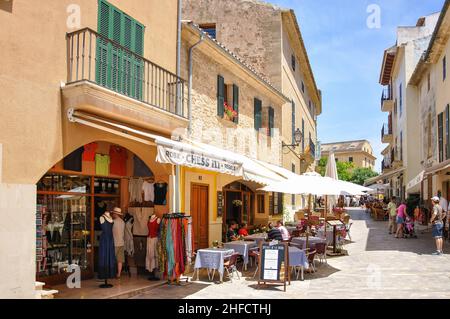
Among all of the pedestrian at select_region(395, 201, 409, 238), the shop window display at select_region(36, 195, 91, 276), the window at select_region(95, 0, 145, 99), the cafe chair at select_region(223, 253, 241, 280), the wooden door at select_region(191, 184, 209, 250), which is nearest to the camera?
the window at select_region(95, 0, 145, 99)

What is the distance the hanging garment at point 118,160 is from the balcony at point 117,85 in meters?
1.44

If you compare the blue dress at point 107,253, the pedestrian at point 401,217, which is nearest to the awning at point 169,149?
the blue dress at point 107,253

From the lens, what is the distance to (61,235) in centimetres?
1024

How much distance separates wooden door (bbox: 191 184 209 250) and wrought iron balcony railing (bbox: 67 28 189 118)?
3.07 metres

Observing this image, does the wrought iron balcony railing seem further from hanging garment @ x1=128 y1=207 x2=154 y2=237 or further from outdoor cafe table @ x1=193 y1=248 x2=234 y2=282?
outdoor cafe table @ x1=193 y1=248 x2=234 y2=282

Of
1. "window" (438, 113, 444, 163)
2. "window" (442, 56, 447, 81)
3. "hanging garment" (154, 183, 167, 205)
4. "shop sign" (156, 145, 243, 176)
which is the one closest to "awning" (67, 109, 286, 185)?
"shop sign" (156, 145, 243, 176)

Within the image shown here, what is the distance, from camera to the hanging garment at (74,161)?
980 centimetres

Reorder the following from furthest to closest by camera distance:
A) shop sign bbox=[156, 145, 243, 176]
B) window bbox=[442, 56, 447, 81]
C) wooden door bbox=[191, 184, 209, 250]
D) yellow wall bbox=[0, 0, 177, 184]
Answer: window bbox=[442, 56, 447, 81]
wooden door bbox=[191, 184, 209, 250]
shop sign bbox=[156, 145, 243, 176]
yellow wall bbox=[0, 0, 177, 184]

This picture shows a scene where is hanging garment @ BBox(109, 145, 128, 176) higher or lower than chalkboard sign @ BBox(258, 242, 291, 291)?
higher

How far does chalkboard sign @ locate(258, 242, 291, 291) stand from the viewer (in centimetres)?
998

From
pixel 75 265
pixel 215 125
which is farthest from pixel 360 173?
pixel 75 265

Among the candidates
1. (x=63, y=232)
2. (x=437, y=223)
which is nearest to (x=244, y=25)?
(x=437, y=223)
